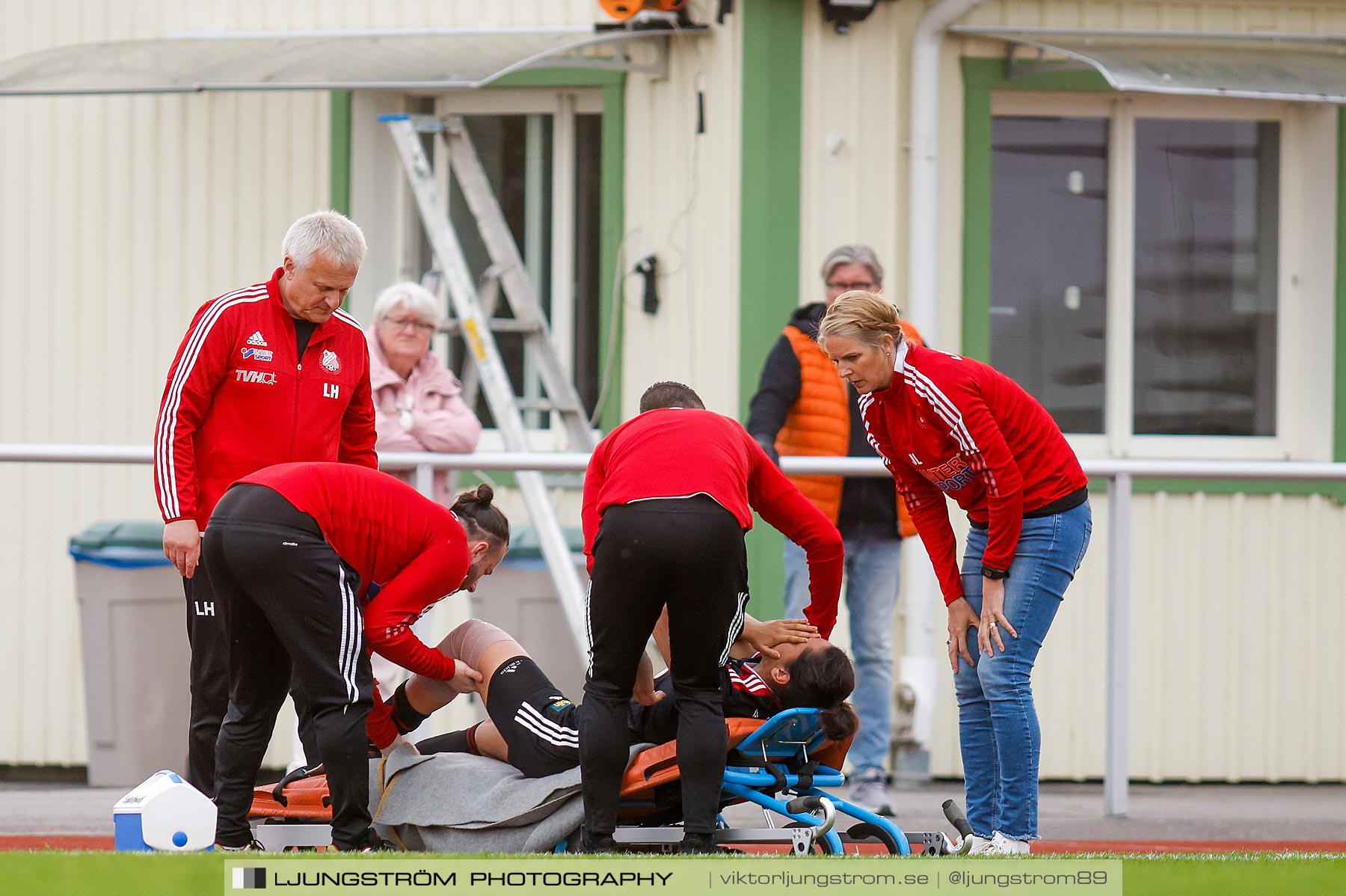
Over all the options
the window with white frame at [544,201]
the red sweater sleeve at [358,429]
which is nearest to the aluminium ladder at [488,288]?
the window with white frame at [544,201]

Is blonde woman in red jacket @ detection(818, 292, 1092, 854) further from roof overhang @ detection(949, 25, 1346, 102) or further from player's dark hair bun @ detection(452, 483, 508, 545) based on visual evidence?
roof overhang @ detection(949, 25, 1346, 102)

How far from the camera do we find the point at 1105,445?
7.49 m

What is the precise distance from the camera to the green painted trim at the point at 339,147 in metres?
7.48

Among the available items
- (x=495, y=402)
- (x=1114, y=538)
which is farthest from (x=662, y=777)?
(x=495, y=402)

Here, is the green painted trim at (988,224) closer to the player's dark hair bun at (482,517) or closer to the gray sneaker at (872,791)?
the gray sneaker at (872,791)

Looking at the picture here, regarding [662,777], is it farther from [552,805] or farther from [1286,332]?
[1286,332]

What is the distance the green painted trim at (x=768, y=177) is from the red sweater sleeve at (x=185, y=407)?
297cm

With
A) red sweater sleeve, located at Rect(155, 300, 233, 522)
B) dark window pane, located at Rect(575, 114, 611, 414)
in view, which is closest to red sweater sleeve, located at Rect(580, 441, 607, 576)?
red sweater sleeve, located at Rect(155, 300, 233, 522)

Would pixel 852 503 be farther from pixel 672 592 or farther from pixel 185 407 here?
pixel 185 407

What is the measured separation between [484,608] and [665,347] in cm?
176

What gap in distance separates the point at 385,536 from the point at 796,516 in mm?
1164

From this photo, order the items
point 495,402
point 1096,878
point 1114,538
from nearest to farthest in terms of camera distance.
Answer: point 1096,878 < point 1114,538 < point 495,402

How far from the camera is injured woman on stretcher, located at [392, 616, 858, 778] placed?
449 cm

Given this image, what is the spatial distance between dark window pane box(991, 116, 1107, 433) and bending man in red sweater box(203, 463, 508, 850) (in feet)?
12.6
